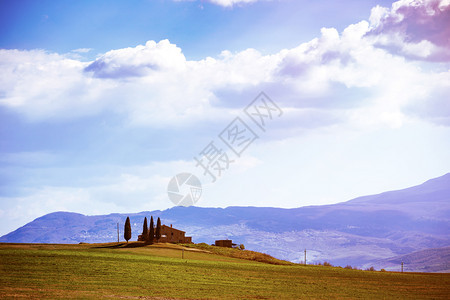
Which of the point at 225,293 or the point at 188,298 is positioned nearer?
the point at 188,298

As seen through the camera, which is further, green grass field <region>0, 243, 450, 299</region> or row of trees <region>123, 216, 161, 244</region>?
row of trees <region>123, 216, 161, 244</region>

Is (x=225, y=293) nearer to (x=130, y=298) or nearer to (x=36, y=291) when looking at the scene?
(x=130, y=298)

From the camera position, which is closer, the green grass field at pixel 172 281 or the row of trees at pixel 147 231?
the green grass field at pixel 172 281

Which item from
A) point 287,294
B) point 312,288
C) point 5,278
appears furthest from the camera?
point 312,288

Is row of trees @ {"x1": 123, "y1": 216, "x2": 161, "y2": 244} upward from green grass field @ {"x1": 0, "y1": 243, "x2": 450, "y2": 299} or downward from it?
upward

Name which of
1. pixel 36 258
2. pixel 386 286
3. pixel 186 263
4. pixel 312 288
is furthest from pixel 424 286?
pixel 36 258

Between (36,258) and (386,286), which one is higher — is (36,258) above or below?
above

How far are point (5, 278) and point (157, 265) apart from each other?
27.1 metres

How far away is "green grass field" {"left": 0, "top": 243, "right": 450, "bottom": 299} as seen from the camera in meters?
56.5

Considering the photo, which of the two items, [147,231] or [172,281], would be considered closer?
[172,281]

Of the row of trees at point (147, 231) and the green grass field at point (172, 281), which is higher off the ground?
the row of trees at point (147, 231)

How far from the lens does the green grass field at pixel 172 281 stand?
185ft

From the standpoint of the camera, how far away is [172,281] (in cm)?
6700

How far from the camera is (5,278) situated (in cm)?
5853
